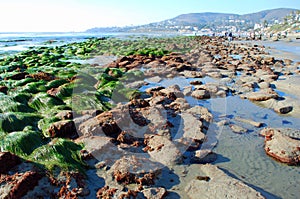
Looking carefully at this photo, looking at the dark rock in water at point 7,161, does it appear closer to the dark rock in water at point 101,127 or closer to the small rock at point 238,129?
the dark rock in water at point 101,127

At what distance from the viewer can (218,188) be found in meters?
3.35

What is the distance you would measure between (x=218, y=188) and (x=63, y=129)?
3.04 m

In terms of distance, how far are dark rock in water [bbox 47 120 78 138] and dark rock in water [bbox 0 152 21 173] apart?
120 cm

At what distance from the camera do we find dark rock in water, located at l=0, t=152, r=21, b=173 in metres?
3.47

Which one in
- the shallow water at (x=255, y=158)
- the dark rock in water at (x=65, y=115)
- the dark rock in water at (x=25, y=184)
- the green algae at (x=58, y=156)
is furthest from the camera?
the dark rock in water at (x=65, y=115)

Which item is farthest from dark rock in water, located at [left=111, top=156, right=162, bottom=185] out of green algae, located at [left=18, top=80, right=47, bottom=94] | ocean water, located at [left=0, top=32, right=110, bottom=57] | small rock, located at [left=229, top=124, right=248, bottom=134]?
ocean water, located at [left=0, top=32, right=110, bottom=57]

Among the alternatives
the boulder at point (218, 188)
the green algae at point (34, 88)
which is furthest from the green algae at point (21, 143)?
the green algae at point (34, 88)

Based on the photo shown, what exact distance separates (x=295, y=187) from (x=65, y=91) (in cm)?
612

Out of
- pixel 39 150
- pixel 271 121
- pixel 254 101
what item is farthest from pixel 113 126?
pixel 254 101

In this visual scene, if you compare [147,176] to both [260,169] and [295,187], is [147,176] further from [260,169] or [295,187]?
[295,187]

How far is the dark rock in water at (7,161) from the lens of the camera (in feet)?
11.4

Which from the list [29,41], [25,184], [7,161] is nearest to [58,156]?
[7,161]

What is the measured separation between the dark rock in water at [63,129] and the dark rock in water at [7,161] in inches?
47.3

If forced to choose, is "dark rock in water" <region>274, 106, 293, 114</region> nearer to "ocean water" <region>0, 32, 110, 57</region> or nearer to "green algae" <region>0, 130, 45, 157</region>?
"green algae" <region>0, 130, 45, 157</region>
